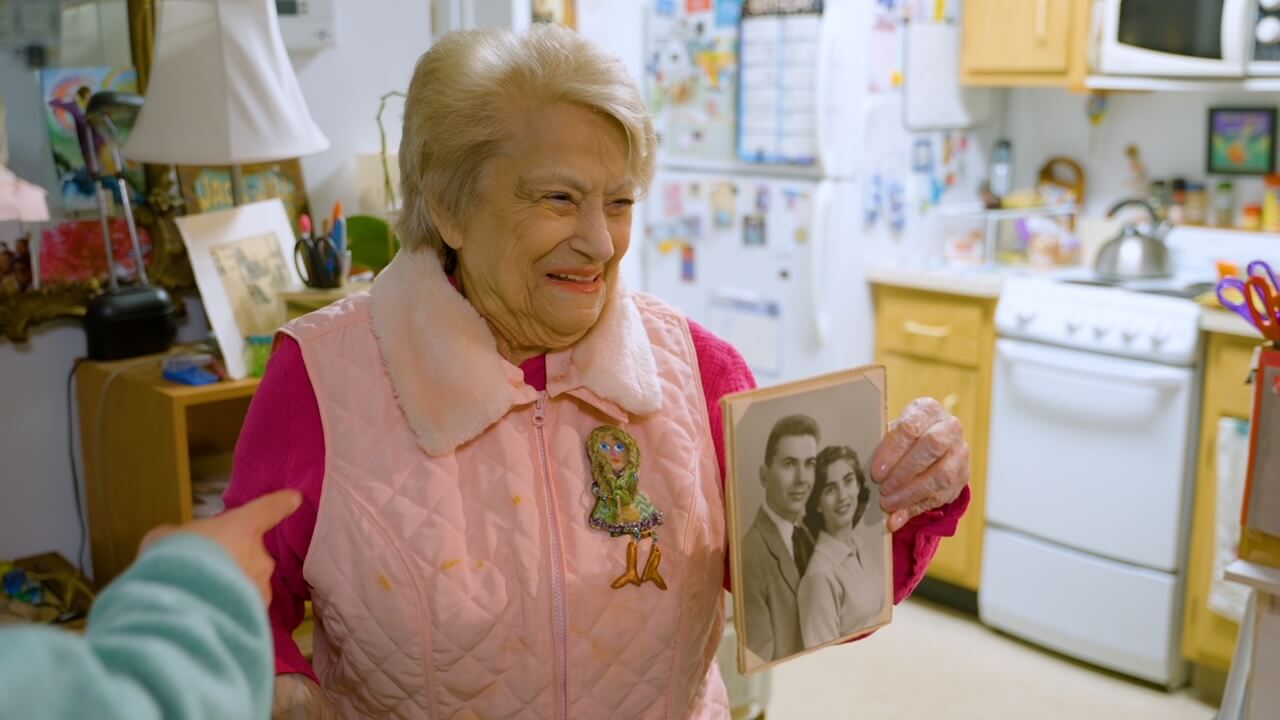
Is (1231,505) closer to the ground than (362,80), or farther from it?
closer to the ground

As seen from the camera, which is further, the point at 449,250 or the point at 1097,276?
the point at 1097,276

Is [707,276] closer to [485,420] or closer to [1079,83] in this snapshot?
[1079,83]

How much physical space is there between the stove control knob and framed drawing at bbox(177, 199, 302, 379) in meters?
2.39

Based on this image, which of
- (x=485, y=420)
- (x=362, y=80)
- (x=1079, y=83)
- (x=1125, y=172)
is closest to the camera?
(x=485, y=420)

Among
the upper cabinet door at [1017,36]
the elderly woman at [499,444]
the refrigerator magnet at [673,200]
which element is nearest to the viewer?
the elderly woman at [499,444]

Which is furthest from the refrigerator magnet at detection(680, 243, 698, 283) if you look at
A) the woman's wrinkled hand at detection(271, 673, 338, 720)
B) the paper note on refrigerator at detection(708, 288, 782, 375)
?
the woman's wrinkled hand at detection(271, 673, 338, 720)

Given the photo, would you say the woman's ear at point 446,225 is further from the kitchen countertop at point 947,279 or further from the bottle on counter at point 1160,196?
the bottle on counter at point 1160,196

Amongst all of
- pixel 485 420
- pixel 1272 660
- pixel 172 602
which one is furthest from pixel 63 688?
pixel 1272 660

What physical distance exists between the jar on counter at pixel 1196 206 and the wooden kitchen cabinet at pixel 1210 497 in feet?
2.40

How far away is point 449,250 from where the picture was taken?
1.39 m

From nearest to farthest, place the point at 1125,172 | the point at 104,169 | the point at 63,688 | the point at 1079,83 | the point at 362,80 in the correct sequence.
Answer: the point at 63,688 < the point at 104,169 < the point at 362,80 < the point at 1079,83 < the point at 1125,172

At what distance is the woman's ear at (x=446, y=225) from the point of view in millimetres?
1325

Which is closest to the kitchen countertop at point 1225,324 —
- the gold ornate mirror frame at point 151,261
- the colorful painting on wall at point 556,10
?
the colorful painting on wall at point 556,10

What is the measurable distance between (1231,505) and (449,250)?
217 centimetres
